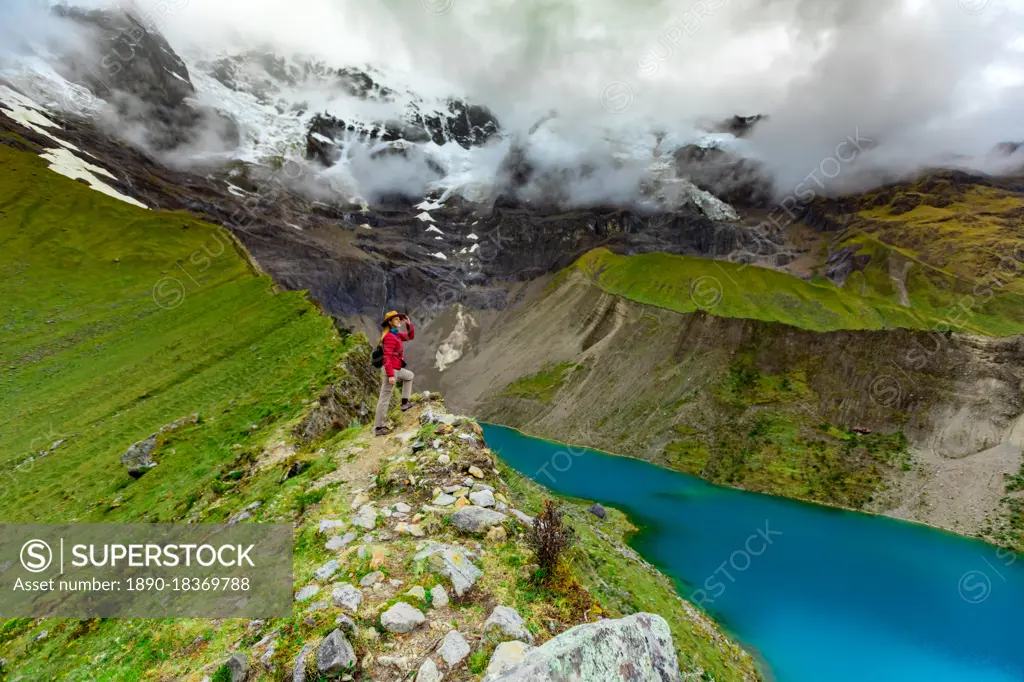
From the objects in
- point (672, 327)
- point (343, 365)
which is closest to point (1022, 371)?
point (672, 327)

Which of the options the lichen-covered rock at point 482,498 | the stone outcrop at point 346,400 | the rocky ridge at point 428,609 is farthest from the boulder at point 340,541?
the stone outcrop at point 346,400

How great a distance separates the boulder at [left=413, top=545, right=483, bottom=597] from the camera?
7871 mm

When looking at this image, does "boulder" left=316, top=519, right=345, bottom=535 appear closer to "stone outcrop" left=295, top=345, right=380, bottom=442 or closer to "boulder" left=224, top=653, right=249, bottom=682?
"boulder" left=224, top=653, right=249, bottom=682

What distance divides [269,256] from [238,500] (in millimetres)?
201388

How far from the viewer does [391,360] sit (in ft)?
48.6

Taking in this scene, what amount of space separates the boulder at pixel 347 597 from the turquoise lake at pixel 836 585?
33740 millimetres

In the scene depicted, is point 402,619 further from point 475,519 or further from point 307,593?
point 475,519

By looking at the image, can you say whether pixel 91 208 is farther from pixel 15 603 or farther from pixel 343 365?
pixel 15 603

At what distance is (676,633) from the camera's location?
22500 mm

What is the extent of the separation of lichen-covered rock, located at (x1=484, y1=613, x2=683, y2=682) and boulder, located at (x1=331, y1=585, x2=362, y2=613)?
2.73 m

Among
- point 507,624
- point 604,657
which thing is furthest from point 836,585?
point 604,657

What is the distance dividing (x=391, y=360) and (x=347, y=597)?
8.18 metres

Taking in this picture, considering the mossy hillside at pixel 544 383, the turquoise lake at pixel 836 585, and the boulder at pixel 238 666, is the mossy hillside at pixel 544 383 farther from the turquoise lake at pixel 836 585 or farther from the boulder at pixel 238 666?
the boulder at pixel 238 666

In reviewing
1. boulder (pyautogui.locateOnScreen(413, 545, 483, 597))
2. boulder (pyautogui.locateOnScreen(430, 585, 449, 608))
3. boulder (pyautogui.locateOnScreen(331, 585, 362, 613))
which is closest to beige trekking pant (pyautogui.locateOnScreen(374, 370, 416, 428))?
boulder (pyautogui.locateOnScreen(413, 545, 483, 597))
